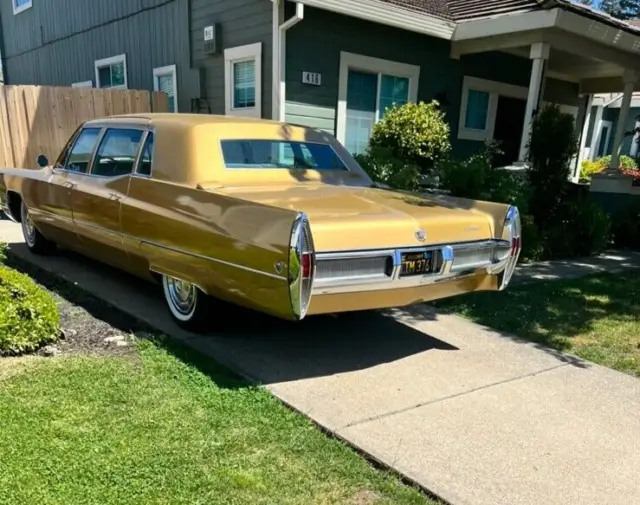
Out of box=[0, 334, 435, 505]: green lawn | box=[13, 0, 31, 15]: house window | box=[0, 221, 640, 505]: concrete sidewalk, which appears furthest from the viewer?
box=[13, 0, 31, 15]: house window

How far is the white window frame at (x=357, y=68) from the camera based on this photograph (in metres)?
9.52

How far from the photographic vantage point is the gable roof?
30.7ft

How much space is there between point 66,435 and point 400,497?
1.72 metres

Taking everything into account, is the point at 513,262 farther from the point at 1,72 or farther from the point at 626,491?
the point at 1,72

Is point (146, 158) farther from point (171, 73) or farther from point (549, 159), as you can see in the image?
point (171, 73)

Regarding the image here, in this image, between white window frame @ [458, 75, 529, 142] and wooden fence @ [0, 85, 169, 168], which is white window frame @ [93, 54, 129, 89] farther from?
white window frame @ [458, 75, 529, 142]

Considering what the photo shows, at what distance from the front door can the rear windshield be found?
8615mm

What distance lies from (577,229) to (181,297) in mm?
6524

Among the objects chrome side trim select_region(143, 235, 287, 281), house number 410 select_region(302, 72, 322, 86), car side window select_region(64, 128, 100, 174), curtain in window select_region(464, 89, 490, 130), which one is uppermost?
house number 410 select_region(302, 72, 322, 86)

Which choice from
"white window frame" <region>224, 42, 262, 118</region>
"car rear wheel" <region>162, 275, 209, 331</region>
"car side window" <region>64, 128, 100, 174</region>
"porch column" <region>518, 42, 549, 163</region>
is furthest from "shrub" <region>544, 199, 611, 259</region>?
"car side window" <region>64, 128, 100, 174</region>

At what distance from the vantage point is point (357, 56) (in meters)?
9.57

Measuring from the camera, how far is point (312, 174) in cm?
495

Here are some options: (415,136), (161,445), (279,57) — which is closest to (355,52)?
(279,57)

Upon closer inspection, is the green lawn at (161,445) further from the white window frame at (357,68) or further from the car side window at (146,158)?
the white window frame at (357,68)
